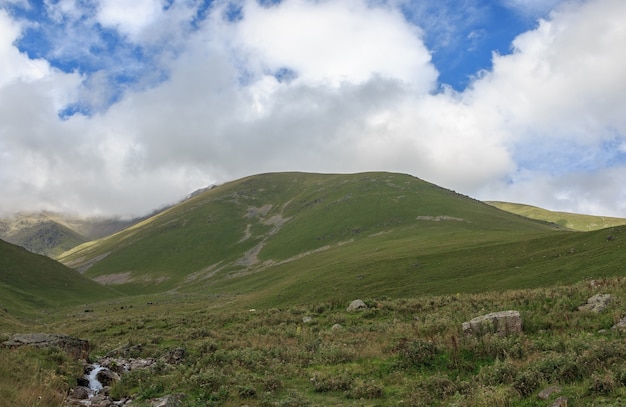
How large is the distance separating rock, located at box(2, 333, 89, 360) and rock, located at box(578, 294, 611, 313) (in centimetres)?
2977

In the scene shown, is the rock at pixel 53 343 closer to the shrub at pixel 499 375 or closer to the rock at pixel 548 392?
the shrub at pixel 499 375

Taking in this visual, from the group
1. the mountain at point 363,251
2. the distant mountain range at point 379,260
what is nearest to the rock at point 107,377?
the distant mountain range at point 379,260

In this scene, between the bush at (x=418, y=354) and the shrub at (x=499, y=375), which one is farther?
the bush at (x=418, y=354)

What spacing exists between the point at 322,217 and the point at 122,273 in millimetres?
101221

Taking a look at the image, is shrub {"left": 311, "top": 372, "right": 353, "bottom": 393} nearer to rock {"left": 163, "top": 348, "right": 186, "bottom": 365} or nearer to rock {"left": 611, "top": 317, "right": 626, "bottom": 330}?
rock {"left": 163, "top": 348, "right": 186, "bottom": 365}

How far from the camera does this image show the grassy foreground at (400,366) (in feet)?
46.8

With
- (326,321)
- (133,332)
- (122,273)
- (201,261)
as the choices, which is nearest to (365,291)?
(326,321)

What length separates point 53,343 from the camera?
23.9 meters

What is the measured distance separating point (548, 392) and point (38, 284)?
125646 millimetres

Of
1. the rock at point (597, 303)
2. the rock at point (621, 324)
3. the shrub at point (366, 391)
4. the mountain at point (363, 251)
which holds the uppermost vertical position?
the mountain at point (363, 251)

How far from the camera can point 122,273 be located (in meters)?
198

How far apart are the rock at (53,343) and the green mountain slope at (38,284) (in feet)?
222

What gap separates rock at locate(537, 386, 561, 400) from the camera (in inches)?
516

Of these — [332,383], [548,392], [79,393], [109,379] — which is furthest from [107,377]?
[548,392]
